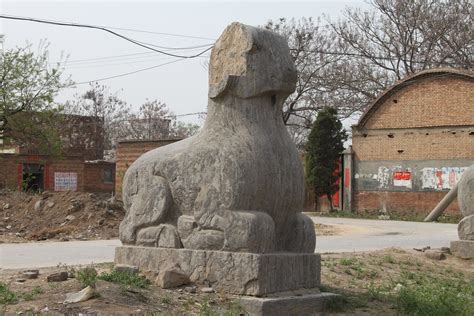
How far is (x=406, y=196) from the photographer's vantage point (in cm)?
3309

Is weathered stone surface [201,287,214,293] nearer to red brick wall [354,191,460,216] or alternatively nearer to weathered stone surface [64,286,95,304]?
weathered stone surface [64,286,95,304]

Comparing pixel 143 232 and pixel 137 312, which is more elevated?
pixel 143 232

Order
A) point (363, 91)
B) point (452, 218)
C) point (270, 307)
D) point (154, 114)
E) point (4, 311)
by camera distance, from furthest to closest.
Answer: point (154, 114), point (363, 91), point (452, 218), point (270, 307), point (4, 311)

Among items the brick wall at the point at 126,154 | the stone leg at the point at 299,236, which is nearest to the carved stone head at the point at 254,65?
the stone leg at the point at 299,236

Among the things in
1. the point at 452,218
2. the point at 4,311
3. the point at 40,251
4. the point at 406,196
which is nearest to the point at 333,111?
the point at 406,196

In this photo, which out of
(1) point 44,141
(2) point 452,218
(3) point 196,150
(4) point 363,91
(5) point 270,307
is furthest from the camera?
(4) point 363,91

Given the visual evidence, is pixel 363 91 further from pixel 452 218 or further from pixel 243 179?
pixel 243 179

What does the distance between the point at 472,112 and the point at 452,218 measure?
469 cm

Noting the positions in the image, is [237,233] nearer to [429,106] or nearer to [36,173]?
[429,106]

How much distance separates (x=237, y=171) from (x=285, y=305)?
144 cm

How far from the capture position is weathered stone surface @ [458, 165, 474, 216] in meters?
13.6

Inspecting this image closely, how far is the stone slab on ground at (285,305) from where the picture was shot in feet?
23.8

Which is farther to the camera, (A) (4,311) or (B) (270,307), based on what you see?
(B) (270,307)

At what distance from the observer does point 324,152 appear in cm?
3431
